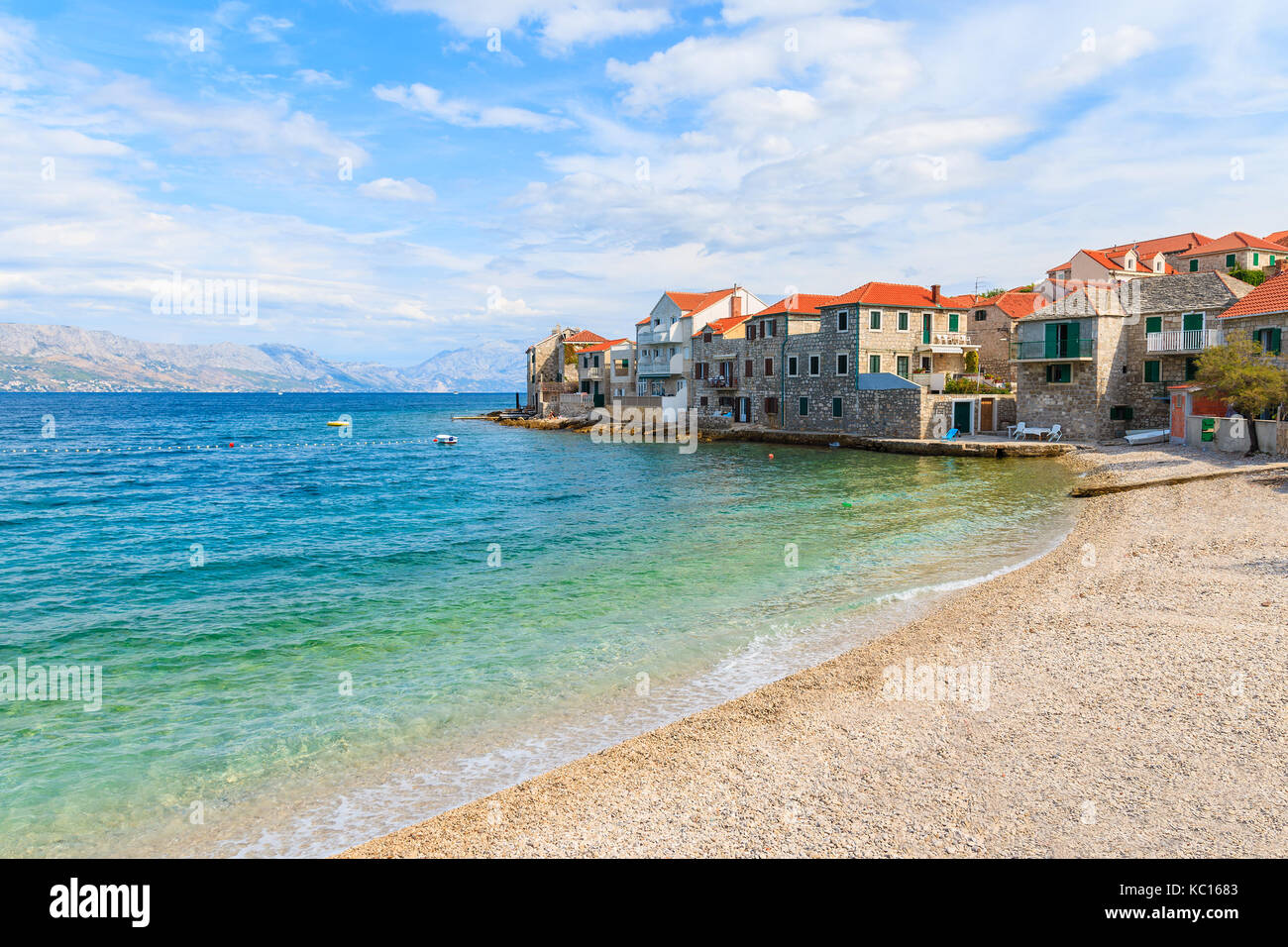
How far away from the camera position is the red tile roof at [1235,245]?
6438cm

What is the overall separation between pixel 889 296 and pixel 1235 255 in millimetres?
35133

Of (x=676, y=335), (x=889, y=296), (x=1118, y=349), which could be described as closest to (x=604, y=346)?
(x=676, y=335)

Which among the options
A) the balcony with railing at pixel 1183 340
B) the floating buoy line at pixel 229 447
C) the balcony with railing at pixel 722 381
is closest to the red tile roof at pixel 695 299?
the balcony with railing at pixel 722 381

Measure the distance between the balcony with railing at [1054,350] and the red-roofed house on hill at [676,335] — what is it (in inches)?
1139

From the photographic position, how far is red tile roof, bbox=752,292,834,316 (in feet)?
199

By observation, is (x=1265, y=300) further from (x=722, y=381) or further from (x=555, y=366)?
(x=555, y=366)

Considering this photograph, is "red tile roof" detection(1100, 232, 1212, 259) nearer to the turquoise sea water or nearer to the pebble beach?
the turquoise sea water

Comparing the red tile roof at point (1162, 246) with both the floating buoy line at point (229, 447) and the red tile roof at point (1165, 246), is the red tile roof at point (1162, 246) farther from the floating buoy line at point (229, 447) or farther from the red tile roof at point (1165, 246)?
the floating buoy line at point (229, 447)

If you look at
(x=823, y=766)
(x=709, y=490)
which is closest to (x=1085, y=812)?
(x=823, y=766)

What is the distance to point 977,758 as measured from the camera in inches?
330

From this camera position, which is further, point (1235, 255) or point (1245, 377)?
point (1235, 255)

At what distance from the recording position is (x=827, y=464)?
44.6 m

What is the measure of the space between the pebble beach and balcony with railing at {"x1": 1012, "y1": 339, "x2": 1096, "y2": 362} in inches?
1392

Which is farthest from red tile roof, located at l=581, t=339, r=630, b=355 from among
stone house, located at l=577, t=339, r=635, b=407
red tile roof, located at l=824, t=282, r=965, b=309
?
red tile roof, located at l=824, t=282, r=965, b=309
